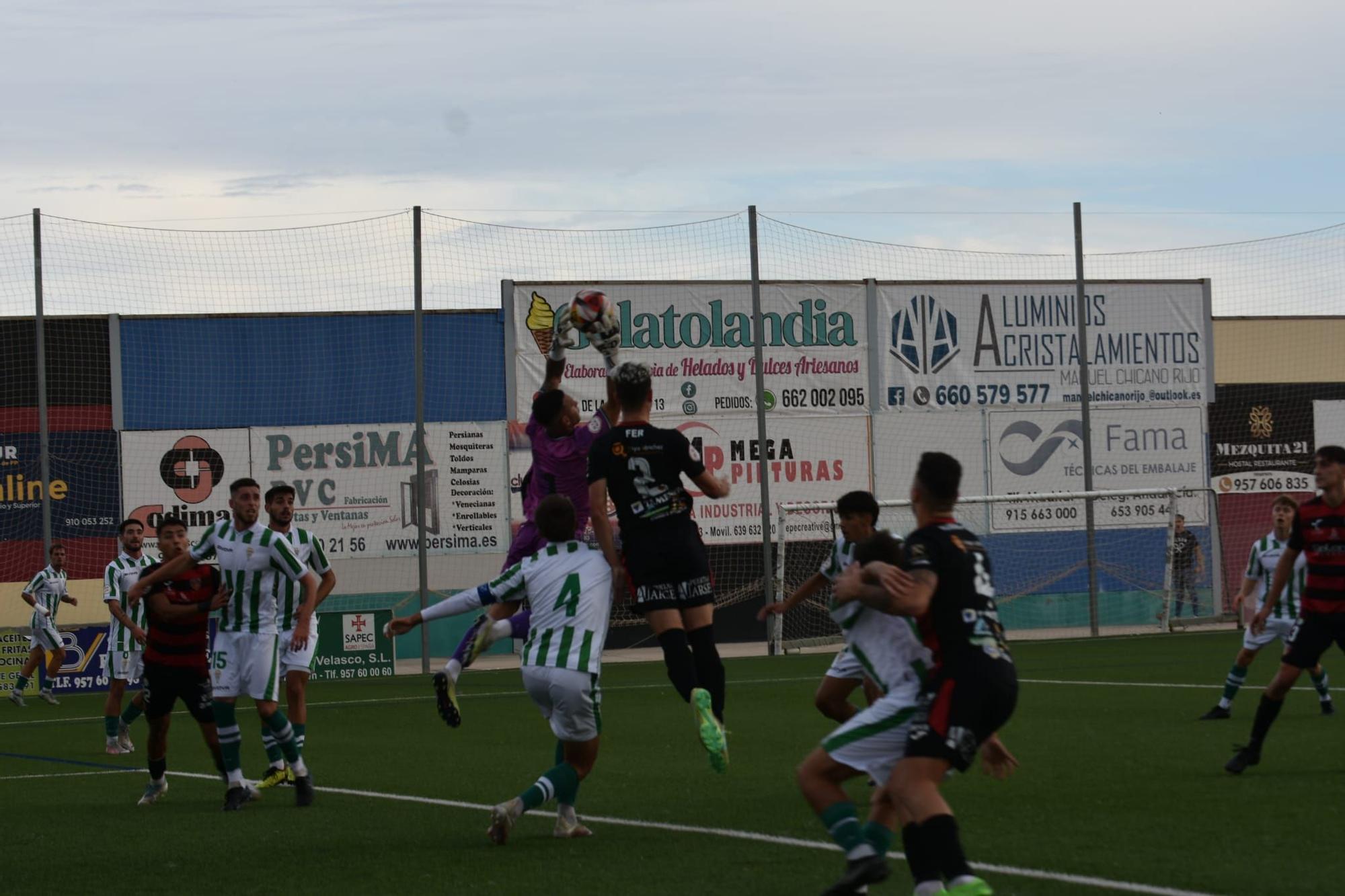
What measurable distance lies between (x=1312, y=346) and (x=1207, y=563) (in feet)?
23.4

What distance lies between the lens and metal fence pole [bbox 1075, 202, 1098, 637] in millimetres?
27031

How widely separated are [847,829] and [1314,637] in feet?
17.9

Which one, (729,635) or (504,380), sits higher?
(504,380)

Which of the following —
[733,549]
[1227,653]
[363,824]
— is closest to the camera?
[363,824]

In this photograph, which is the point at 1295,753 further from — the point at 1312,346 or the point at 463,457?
the point at 1312,346

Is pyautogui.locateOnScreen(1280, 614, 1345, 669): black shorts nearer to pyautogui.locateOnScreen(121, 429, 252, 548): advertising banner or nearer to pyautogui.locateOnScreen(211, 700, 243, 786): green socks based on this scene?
pyautogui.locateOnScreen(211, 700, 243, 786): green socks

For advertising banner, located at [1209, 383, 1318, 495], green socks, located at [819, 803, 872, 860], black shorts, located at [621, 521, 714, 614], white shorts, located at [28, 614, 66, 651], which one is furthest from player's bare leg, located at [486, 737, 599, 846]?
advertising banner, located at [1209, 383, 1318, 495]

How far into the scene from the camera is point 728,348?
1146 inches

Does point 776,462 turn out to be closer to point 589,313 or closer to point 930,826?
point 589,313

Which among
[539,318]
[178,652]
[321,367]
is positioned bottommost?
[178,652]

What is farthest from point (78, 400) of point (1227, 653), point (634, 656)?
point (1227, 653)

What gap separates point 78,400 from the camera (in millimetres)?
27000

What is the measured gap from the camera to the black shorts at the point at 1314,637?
33.9ft

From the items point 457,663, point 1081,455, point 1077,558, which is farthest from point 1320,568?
point 1081,455
